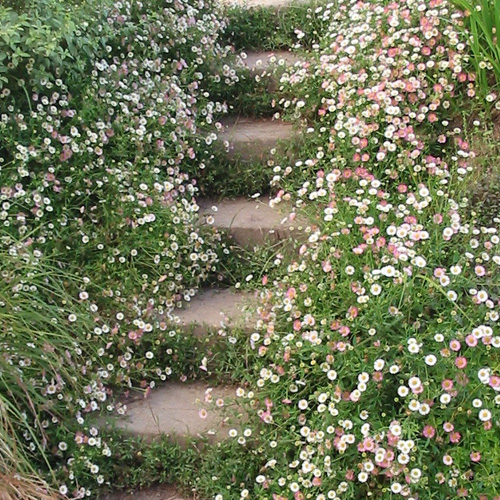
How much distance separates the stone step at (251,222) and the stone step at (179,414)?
847mm

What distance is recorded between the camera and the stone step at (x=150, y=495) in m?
2.88

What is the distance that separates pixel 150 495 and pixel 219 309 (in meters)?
0.94

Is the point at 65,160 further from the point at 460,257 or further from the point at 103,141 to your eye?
the point at 460,257

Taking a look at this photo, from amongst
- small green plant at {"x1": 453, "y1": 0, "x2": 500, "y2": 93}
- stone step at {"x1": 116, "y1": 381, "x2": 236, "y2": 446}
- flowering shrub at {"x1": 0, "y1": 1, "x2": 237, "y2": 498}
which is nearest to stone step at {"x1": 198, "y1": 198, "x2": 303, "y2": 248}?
flowering shrub at {"x1": 0, "y1": 1, "x2": 237, "y2": 498}

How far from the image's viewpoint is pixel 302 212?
11.2 ft

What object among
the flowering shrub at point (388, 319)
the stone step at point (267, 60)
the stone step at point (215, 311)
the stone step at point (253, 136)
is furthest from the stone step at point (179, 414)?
the stone step at point (267, 60)

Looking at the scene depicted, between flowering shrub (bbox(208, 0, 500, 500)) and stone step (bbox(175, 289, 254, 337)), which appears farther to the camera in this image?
stone step (bbox(175, 289, 254, 337))

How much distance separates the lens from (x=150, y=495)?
2898mm

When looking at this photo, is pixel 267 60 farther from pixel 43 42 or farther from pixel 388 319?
pixel 388 319

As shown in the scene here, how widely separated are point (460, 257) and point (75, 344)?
1.55 m

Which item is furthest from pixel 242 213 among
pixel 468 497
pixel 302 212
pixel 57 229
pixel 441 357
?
pixel 468 497

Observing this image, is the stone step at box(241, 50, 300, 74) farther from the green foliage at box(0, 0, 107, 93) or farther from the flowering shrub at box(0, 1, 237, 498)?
the green foliage at box(0, 0, 107, 93)

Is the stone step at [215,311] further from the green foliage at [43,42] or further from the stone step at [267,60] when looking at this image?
the stone step at [267,60]

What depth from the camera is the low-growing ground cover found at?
2484 millimetres
